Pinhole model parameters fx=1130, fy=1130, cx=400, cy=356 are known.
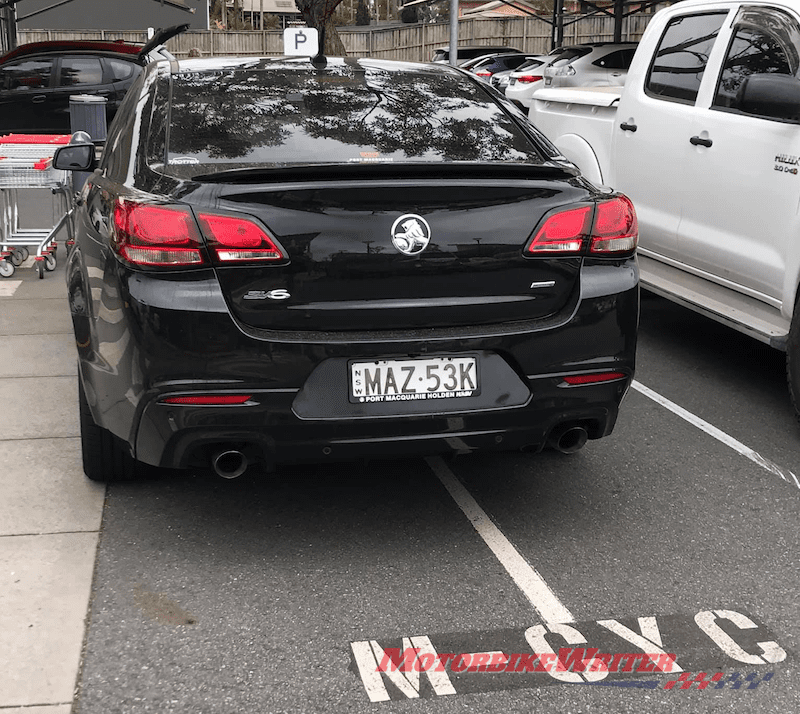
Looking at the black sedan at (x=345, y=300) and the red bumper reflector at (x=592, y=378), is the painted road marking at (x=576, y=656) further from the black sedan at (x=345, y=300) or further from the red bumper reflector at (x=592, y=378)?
the red bumper reflector at (x=592, y=378)

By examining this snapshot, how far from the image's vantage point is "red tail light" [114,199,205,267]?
3443 mm

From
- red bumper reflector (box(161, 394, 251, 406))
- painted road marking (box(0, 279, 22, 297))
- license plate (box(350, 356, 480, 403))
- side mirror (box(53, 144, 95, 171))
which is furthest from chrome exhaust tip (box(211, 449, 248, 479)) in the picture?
painted road marking (box(0, 279, 22, 297))

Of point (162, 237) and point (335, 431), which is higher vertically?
point (162, 237)

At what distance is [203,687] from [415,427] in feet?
3.47

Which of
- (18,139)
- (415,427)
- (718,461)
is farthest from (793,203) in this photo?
(18,139)

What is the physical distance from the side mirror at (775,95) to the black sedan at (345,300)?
63.7 inches

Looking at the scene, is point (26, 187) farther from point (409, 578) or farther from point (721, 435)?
point (409, 578)

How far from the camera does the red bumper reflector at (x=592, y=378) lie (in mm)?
3758

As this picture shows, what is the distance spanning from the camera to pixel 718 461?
4898 mm

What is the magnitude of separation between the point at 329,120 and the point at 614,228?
1.12 m

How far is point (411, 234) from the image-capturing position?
3.57 meters

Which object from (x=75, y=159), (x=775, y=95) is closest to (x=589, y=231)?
(x=775, y=95)

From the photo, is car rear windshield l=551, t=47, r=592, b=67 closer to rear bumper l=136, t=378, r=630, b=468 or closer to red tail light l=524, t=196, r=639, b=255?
red tail light l=524, t=196, r=639, b=255

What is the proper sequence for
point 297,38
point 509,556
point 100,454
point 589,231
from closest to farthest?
point 589,231, point 509,556, point 100,454, point 297,38
